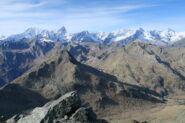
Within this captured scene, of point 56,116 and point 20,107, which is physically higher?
point 56,116

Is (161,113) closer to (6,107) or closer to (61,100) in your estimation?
(6,107)

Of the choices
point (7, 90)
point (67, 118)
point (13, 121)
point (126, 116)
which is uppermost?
point (67, 118)

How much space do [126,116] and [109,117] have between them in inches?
476

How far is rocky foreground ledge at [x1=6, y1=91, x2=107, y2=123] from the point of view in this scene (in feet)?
111

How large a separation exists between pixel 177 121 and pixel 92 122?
266 ft

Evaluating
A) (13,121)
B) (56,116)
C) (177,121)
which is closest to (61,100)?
(56,116)

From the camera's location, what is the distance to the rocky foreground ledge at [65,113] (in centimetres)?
3391

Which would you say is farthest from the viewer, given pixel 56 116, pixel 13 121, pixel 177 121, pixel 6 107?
pixel 6 107

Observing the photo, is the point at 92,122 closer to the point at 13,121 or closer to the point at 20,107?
the point at 13,121

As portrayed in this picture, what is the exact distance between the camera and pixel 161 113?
19675cm

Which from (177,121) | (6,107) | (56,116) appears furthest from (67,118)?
(6,107)

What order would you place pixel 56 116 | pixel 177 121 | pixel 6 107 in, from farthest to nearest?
pixel 6 107, pixel 177 121, pixel 56 116

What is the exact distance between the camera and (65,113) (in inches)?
1375

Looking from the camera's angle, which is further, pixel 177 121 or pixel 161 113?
pixel 161 113
